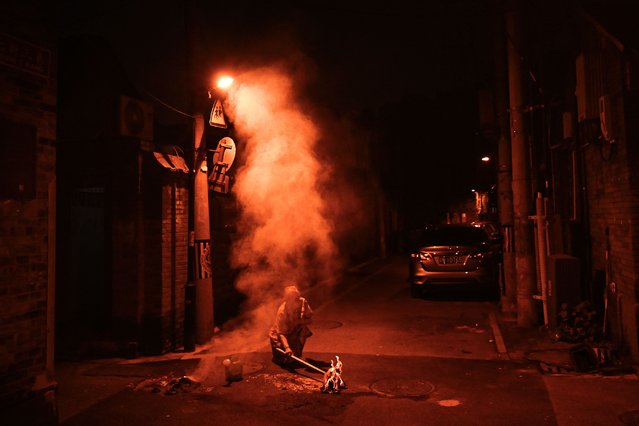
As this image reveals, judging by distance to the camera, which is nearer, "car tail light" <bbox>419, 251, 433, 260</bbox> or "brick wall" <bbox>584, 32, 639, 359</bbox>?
"brick wall" <bbox>584, 32, 639, 359</bbox>

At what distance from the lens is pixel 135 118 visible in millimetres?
8148

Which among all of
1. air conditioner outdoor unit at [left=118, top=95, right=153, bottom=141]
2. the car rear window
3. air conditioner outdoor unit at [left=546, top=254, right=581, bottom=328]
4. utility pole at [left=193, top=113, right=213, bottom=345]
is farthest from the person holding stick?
the car rear window

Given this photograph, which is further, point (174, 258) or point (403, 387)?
point (174, 258)

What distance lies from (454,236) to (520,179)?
3715mm

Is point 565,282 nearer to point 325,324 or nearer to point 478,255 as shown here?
point 478,255

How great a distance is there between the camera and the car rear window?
1277cm

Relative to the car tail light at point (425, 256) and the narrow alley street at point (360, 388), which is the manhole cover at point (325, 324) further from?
the car tail light at point (425, 256)

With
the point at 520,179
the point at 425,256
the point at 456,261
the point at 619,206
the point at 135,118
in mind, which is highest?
the point at 135,118

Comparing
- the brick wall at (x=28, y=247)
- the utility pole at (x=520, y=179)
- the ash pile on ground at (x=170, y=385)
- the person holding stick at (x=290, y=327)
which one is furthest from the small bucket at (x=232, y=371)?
the utility pole at (x=520, y=179)

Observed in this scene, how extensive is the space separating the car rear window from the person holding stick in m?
6.45

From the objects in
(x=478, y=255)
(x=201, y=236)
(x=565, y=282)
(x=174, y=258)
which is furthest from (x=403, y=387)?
(x=478, y=255)

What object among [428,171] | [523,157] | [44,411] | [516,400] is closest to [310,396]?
[516,400]

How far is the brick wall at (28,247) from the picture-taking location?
459cm

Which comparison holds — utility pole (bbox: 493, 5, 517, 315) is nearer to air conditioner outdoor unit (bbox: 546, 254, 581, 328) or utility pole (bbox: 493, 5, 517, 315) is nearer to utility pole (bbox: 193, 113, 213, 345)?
air conditioner outdoor unit (bbox: 546, 254, 581, 328)
